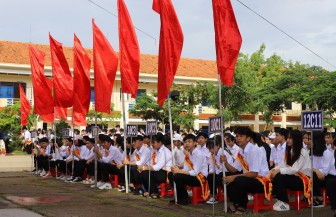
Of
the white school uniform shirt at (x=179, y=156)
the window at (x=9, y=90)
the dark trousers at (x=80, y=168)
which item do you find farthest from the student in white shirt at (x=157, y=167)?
the window at (x=9, y=90)

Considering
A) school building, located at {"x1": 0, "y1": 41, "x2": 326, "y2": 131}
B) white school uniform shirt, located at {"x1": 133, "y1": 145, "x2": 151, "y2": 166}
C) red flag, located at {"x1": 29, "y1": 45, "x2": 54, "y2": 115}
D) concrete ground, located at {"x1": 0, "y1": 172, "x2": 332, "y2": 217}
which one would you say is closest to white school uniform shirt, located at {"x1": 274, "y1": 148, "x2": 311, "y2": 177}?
concrete ground, located at {"x1": 0, "y1": 172, "x2": 332, "y2": 217}

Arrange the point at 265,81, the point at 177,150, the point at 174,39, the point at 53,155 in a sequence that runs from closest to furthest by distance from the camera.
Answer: the point at 174,39, the point at 177,150, the point at 53,155, the point at 265,81

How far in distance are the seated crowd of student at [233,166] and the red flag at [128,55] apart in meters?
1.35

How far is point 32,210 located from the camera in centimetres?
985

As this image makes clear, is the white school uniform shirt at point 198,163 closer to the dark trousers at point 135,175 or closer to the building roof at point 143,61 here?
the dark trousers at point 135,175

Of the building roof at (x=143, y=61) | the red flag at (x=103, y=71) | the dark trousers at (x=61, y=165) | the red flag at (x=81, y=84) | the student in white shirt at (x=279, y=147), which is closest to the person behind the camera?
the student in white shirt at (x=279, y=147)

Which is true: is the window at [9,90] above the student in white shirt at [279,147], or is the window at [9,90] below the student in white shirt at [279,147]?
above

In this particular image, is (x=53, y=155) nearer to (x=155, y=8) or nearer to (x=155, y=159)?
(x=155, y=159)

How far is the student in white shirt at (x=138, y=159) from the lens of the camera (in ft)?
41.9

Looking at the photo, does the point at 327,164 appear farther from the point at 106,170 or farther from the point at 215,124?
the point at 106,170

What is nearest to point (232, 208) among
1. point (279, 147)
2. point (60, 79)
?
point (279, 147)

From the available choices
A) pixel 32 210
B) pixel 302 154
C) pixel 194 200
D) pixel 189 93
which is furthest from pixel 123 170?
pixel 189 93

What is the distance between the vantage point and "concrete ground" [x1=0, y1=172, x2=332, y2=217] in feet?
31.5

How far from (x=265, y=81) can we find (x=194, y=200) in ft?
104
